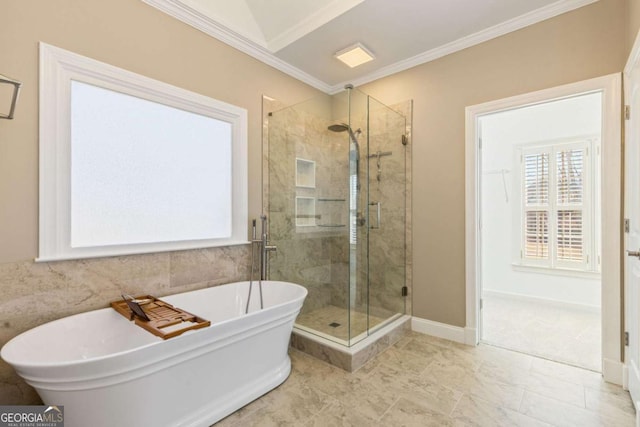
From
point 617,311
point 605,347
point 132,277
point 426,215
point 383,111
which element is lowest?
point 605,347

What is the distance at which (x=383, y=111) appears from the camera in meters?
3.21

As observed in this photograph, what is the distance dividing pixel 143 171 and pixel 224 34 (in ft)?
4.63

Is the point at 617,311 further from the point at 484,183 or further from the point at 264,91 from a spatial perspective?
the point at 264,91

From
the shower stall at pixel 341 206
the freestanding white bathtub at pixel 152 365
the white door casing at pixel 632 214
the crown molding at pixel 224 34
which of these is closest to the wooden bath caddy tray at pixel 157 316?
the freestanding white bathtub at pixel 152 365

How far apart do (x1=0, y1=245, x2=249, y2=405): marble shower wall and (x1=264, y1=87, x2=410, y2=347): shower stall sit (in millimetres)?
828

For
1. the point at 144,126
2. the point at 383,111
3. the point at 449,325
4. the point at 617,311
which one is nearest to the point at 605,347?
the point at 617,311

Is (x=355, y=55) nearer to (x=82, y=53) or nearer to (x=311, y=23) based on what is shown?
(x=311, y=23)

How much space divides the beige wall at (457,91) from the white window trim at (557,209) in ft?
6.68

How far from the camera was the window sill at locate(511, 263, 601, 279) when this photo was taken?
146 inches

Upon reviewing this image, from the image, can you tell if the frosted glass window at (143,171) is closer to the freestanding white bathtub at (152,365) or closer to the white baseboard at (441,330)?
the freestanding white bathtub at (152,365)

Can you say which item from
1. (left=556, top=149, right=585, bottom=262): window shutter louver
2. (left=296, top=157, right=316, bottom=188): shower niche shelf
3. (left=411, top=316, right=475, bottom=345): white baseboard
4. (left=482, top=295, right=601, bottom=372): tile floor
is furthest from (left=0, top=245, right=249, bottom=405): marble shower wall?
(left=556, top=149, right=585, bottom=262): window shutter louver

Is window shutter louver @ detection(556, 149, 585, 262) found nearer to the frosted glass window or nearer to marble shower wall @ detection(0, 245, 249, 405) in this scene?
the frosted glass window

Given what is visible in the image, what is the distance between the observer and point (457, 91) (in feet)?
9.36

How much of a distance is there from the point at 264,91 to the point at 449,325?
2.95 metres
